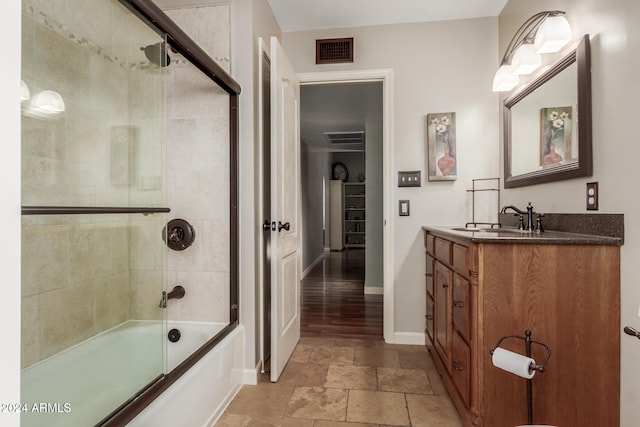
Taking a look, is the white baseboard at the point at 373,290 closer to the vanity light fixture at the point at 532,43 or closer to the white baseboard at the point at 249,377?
the white baseboard at the point at 249,377

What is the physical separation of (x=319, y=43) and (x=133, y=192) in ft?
6.66

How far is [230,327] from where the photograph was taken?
2035mm

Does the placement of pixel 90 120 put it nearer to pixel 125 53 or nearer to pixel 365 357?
pixel 125 53

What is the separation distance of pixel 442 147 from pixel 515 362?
1.84 m

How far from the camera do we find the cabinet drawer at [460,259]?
163 cm

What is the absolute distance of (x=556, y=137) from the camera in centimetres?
186

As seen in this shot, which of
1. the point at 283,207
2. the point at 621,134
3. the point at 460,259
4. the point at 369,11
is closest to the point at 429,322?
the point at 460,259

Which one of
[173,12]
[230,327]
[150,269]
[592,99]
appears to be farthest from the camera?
[173,12]

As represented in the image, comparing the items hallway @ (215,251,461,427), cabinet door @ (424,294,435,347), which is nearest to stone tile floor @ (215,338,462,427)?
hallway @ (215,251,461,427)

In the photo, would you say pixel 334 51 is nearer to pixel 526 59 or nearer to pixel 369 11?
pixel 369 11

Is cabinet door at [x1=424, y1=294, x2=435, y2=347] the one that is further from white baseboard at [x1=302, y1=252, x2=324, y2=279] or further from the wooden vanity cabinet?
white baseboard at [x1=302, y1=252, x2=324, y2=279]

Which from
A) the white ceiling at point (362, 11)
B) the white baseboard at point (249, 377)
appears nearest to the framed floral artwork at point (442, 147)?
the white ceiling at point (362, 11)
